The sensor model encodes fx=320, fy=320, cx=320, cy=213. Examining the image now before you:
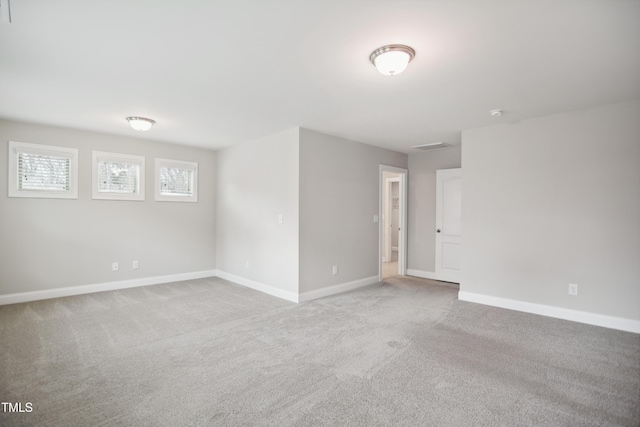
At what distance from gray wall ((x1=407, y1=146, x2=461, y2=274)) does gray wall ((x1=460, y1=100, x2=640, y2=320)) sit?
4.96ft

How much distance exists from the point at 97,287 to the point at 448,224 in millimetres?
5909

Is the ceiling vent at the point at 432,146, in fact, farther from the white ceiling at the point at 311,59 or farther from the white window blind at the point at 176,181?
the white window blind at the point at 176,181

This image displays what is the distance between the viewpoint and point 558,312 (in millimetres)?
3824

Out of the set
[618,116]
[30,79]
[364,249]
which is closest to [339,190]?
[364,249]

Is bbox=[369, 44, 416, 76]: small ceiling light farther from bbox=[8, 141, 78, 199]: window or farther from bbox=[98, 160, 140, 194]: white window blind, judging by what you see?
bbox=[8, 141, 78, 199]: window

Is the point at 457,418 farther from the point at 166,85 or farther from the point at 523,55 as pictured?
the point at 166,85

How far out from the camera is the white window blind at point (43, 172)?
4.43 m

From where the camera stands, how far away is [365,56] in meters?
2.47

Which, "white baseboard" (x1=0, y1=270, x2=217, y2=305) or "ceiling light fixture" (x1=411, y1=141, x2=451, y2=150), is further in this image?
"ceiling light fixture" (x1=411, y1=141, x2=451, y2=150)

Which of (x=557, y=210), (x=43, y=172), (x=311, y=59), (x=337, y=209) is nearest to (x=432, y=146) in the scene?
(x=337, y=209)

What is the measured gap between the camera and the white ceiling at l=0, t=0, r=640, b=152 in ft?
6.36

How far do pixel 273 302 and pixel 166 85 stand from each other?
9.76 feet

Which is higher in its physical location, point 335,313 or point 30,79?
point 30,79

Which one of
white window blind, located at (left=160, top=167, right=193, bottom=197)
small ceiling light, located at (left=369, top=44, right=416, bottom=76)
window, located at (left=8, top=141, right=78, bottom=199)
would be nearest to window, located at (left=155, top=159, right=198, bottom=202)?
white window blind, located at (left=160, top=167, right=193, bottom=197)
